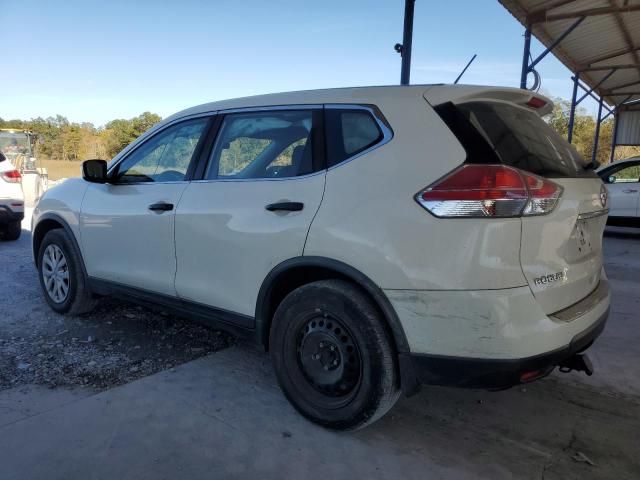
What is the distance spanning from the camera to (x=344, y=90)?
9.28 ft

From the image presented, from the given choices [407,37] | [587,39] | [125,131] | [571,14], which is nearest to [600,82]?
[587,39]

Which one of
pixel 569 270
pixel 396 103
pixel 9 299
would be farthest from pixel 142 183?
pixel 569 270

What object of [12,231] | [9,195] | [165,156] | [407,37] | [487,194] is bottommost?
[12,231]

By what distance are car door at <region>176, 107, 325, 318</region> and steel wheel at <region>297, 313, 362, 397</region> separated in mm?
397

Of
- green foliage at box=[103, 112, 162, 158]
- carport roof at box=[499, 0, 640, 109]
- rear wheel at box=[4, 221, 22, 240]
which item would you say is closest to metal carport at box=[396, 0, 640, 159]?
carport roof at box=[499, 0, 640, 109]

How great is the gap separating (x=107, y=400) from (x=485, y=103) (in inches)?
106

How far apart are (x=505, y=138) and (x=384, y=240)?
0.74 metres

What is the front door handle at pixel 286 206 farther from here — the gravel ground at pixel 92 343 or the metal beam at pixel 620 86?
the metal beam at pixel 620 86

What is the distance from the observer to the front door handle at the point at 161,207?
334 centimetres

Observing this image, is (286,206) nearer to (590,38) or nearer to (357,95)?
(357,95)

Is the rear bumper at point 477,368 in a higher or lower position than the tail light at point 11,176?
lower

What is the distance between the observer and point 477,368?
222 centimetres

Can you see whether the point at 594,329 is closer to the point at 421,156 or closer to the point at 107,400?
the point at 421,156

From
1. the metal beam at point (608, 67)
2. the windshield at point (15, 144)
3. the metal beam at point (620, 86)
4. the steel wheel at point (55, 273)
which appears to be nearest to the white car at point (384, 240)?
the steel wheel at point (55, 273)
